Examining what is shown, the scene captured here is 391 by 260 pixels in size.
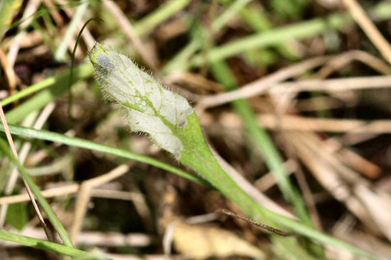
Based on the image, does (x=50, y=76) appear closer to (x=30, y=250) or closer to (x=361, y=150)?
(x=30, y=250)

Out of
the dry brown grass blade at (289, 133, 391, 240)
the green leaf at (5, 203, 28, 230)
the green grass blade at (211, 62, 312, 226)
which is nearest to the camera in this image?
the green leaf at (5, 203, 28, 230)

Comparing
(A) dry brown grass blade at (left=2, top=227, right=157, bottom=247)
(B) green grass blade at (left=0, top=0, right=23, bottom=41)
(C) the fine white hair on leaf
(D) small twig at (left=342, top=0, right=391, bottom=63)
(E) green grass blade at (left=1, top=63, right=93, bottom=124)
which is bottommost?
(A) dry brown grass blade at (left=2, top=227, right=157, bottom=247)

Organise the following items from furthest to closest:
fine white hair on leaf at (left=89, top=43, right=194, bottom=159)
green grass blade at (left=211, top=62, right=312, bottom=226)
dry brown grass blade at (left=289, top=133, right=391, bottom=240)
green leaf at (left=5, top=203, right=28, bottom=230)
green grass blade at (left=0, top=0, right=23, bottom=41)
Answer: dry brown grass blade at (left=289, top=133, right=391, bottom=240) → green grass blade at (left=211, top=62, right=312, bottom=226) → green leaf at (left=5, top=203, right=28, bottom=230) → green grass blade at (left=0, top=0, right=23, bottom=41) → fine white hair on leaf at (left=89, top=43, right=194, bottom=159)

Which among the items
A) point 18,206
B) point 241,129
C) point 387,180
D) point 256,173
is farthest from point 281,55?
point 18,206

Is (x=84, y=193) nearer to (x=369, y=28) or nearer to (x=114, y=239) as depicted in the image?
(x=114, y=239)

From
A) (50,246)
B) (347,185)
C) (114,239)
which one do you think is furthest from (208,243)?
(50,246)

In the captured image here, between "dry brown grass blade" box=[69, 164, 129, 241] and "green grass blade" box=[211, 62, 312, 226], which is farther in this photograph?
"green grass blade" box=[211, 62, 312, 226]

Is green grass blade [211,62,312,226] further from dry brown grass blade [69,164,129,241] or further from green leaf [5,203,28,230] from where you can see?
green leaf [5,203,28,230]

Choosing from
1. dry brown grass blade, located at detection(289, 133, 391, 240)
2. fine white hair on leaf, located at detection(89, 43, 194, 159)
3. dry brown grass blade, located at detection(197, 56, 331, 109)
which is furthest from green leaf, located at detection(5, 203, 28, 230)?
dry brown grass blade, located at detection(289, 133, 391, 240)
